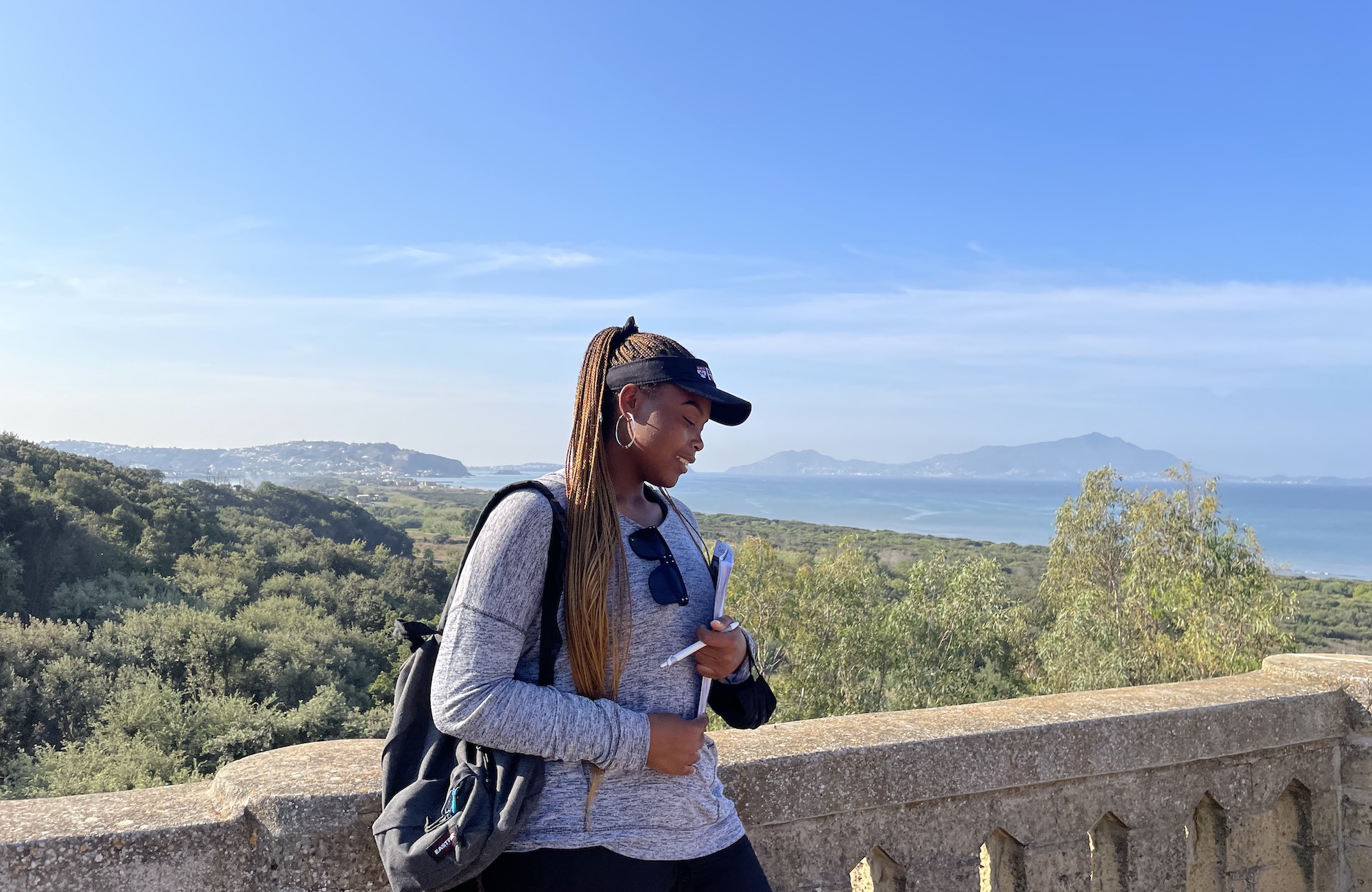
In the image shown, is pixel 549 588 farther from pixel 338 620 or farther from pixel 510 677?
pixel 338 620

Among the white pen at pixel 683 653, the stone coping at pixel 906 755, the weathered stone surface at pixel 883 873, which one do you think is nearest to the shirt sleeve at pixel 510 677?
the white pen at pixel 683 653

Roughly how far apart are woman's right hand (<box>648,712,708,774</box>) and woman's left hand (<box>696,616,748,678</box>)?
11 cm

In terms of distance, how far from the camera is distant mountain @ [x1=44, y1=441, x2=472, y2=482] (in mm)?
94438

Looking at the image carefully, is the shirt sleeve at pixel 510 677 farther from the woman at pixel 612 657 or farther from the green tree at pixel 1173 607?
the green tree at pixel 1173 607

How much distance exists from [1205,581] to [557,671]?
24713 mm

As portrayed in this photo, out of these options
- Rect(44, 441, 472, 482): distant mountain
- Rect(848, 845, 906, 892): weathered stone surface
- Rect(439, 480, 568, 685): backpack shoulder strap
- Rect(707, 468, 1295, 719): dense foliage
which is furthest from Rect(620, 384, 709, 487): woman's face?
Rect(44, 441, 472, 482): distant mountain

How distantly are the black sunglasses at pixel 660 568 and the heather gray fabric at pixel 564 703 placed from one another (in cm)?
1

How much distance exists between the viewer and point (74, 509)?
66.7ft

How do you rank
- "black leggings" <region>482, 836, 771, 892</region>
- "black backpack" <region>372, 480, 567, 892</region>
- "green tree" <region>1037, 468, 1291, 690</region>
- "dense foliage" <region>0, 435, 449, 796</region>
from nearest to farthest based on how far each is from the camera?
"black backpack" <region>372, 480, 567, 892</region> → "black leggings" <region>482, 836, 771, 892</region> → "dense foliage" <region>0, 435, 449, 796</region> → "green tree" <region>1037, 468, 1291, 690</region>

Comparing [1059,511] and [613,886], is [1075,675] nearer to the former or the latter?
[1059,511]

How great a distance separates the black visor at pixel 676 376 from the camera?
160 cm

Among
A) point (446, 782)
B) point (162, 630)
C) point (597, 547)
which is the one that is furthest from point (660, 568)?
point (162, 630)

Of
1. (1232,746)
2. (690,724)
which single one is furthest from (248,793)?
(1232,746)

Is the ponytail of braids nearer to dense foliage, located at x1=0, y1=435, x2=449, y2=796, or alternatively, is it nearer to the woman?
the woman
